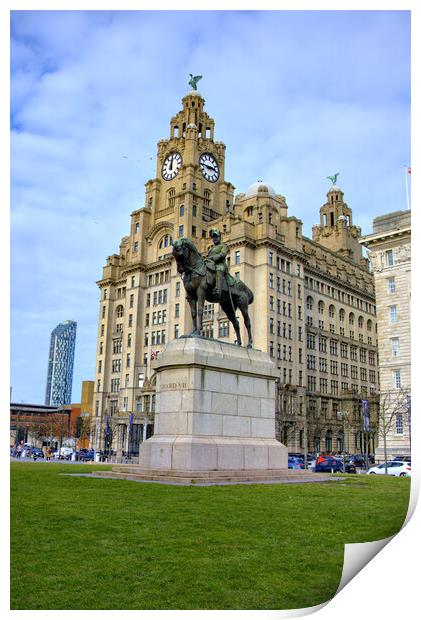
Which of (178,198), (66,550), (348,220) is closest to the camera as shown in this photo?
(66,550)

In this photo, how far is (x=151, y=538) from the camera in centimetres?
866

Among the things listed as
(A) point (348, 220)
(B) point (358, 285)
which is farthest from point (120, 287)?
(A) point (348, 220)

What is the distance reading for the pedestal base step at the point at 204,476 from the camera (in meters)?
16.8

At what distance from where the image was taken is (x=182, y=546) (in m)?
8.27

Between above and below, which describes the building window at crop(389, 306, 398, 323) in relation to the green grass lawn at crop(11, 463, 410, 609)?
above

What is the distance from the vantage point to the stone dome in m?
86.3

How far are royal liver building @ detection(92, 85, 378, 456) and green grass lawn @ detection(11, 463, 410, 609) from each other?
64.7m

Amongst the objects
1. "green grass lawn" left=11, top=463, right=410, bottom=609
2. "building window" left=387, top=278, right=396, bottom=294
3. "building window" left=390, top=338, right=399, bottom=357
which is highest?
"building window" left=387, top=278, right=396, bottom=294

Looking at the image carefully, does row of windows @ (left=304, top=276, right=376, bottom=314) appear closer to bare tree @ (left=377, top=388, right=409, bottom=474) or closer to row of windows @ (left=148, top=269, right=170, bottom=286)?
row of windows @ (left=148, top=269, right=170, bottom=286)

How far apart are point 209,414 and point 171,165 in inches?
3303

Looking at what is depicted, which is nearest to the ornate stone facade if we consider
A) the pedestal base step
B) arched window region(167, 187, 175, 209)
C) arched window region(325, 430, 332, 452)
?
arched window region(325, 430, 332, 452)

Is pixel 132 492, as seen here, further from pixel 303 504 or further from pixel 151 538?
pixel 151 538

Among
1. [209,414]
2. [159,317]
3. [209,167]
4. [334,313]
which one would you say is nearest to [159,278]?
[159,317]

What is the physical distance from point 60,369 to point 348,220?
72799 millimetres
